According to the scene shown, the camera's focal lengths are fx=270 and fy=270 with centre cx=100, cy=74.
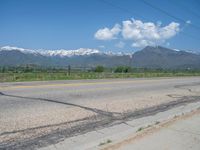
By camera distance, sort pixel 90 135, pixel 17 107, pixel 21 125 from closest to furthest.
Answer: pixel 90 135, pixel 21 125, pixel 17 107

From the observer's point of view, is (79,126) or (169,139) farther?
(79,126)

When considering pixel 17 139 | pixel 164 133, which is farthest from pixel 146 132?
pixel 17 139

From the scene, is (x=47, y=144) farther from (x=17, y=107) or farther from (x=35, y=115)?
(x=17, y=107)

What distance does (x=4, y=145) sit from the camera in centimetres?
488

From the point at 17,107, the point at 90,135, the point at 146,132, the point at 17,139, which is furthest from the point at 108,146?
the point at 17,107

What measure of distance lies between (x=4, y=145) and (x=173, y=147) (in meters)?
3.08

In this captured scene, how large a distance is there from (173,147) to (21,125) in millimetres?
3389

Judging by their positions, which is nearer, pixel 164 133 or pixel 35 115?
pixel 164 133

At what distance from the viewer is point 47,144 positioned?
16.4 feet

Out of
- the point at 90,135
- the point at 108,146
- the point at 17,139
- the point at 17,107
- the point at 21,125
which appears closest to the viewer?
the point at 108,146

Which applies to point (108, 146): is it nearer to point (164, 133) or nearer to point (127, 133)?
point (127, 133)

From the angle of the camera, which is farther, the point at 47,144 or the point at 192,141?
the point at 192,141

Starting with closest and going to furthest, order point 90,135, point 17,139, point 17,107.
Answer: point 17,139, point 90,135, point 17,107

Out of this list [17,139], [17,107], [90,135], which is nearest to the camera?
[17,139]
